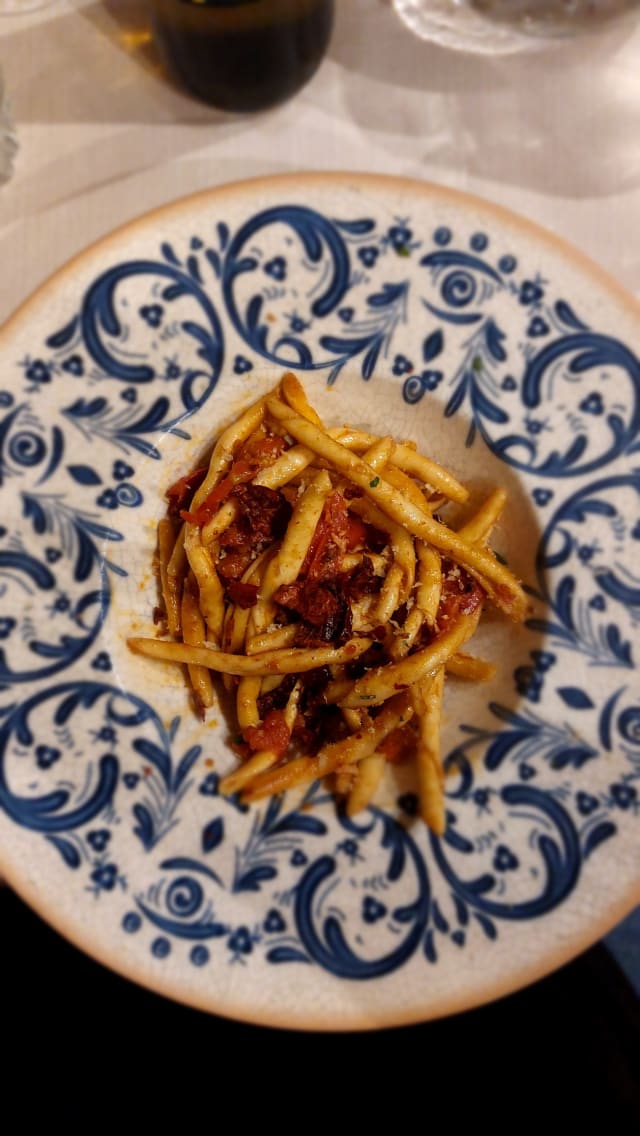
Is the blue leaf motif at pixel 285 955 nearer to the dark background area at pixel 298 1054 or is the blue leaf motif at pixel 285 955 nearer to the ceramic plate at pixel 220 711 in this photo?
the ceramic plate at pixel 220 711

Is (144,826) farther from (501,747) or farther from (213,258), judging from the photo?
(213,258)

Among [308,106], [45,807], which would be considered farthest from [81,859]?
[308,106]

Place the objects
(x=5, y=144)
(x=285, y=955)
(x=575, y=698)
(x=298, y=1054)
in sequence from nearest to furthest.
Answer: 1. (x=285, y=955)
2. (x=575, y=698)
3. (x=5, y=144)
4. (x=298, y=1054)

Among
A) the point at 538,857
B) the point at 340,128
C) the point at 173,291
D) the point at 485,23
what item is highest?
the point at 485,23

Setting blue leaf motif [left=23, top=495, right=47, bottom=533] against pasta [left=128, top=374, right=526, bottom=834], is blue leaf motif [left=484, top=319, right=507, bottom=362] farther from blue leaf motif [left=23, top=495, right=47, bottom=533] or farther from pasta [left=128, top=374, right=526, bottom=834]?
blue leaf motif [left=23, top=495, right=47, bottom=533]

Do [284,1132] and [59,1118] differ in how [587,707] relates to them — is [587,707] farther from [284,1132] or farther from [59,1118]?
[59,1118]

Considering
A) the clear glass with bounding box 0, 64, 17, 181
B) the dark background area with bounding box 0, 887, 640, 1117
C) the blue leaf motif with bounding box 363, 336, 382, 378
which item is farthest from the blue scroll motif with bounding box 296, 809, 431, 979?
the clear glass with bounding box 0, 64, 17, 181

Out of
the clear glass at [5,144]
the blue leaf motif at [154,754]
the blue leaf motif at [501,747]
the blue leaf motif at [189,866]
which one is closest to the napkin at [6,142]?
the clear glass at [5,144]

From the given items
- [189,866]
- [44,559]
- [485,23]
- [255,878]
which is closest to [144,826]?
[189,866]
